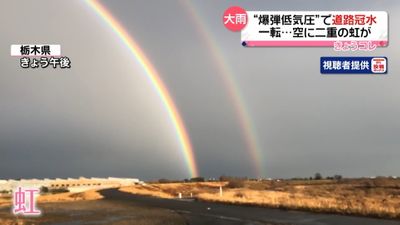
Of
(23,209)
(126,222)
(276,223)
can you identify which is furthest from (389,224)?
(23,209)

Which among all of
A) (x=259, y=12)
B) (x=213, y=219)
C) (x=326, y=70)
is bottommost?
(x=213, y=219)

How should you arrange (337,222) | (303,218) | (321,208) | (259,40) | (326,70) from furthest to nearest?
(259,40) < (326,70) < (321,208) < (303,218) < (337,222)

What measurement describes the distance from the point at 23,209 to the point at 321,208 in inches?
675

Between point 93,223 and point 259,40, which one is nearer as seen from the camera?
point 93,223

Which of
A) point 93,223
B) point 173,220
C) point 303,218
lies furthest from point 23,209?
point 303,218

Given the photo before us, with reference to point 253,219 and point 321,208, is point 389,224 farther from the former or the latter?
point 321,208

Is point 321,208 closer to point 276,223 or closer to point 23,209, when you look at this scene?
point 276,223

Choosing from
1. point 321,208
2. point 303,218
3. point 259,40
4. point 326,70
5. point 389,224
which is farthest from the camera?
point 259,40

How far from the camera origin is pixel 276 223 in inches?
932

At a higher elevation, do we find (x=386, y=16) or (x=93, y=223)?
(x=386, y=16)

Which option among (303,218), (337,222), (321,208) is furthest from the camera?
(321,208)

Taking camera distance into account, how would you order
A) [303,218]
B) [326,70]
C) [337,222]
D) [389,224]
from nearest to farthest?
1. [389,224]
2. [337,222]
3. [303,218]
4. [326,70]

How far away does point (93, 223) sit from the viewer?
26.7m

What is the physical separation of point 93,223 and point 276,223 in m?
9.51
